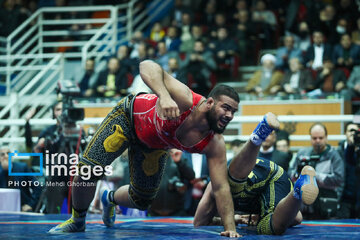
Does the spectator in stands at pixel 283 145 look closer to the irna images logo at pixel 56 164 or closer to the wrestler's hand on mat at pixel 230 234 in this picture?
the irna images logo at pixel 56 164

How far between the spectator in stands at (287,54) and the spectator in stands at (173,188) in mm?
3176

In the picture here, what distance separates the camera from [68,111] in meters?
5.33

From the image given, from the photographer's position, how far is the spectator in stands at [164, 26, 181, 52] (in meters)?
9.32

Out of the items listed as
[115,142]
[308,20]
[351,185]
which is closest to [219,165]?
[115,142]

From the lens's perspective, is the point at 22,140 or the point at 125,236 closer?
the point at 125,236

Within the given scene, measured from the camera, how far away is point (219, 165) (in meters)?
3.74

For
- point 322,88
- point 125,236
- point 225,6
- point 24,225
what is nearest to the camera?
point 125,236

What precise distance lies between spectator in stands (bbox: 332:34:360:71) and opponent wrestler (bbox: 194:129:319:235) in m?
4.20

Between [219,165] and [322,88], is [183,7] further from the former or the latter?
[219,165]

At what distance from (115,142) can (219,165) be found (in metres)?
0.69

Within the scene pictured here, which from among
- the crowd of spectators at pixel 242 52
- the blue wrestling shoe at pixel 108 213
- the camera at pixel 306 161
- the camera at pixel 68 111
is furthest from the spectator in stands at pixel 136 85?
the blue wrestling shoe at pixel 108 213

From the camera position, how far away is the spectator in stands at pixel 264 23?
9.46 metres

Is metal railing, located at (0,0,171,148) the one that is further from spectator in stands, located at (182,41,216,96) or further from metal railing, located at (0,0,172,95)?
spectator in stands, located at (182,41,216,96)

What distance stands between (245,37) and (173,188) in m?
4.43
